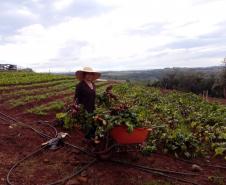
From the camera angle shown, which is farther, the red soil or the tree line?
the tree line

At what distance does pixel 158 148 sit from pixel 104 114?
6.12ft

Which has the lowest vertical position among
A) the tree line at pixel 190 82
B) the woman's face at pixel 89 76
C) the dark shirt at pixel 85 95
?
the tree line at pixel 190 82

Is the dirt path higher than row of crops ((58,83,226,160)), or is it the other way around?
row of crops ((58,83,226,160))

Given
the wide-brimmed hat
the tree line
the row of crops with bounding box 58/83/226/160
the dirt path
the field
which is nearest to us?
the dirt path

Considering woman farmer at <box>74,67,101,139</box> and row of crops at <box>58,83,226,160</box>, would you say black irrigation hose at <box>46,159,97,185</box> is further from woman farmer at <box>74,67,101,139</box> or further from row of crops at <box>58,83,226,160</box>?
woman farmer at <box>74,67,101,139</box>

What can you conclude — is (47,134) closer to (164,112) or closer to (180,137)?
(180,137)

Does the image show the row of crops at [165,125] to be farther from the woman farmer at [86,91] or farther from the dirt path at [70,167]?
the dirt path at [70,167]

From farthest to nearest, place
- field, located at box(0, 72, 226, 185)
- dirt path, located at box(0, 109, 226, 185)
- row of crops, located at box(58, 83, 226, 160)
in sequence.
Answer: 1. row of crops, located at box(58, 83, 226, 160)
2. field, located at box(0, 72, 226, 185)
3. dirt path, located at box(0, 109, 226, 185)

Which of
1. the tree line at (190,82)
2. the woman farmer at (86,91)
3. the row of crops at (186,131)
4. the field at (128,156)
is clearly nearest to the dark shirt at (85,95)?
the woman farmer at (86,91)

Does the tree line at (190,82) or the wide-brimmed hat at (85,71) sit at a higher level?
the wide-brimmed hat at (85,71)

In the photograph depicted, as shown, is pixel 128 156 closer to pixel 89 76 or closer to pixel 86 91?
pixel 86 91

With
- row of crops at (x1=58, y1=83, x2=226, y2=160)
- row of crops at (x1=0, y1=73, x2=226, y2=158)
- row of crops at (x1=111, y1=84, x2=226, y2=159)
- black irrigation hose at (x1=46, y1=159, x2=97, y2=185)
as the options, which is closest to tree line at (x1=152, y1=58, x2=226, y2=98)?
row of crops at (x1=0, y1=73, x2=226, y2=158)

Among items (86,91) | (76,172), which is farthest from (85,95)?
(76,172)

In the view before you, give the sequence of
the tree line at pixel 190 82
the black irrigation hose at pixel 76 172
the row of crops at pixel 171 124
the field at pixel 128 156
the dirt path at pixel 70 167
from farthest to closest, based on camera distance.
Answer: the tree line at pixel 190 82
the row of crops at pixel 171 124
the field at pixel 128 156
the dirt path at pixel 70 167
the black irrigation hose at pixel 76 172
